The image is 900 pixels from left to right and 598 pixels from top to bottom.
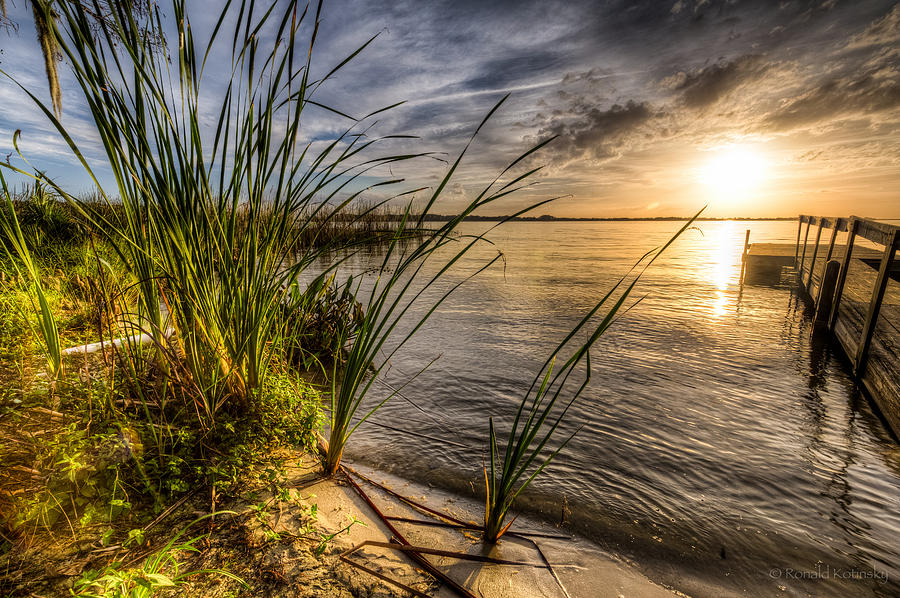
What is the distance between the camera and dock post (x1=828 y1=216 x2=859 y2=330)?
5.48 meters

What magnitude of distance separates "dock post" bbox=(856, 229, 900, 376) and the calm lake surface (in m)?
0.41

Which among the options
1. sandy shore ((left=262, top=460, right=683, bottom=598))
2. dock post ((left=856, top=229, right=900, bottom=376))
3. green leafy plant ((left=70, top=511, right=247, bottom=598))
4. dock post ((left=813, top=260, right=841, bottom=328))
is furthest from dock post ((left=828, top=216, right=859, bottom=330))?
green leafy plant ((left=70, top=511, right=247, bottom=598))

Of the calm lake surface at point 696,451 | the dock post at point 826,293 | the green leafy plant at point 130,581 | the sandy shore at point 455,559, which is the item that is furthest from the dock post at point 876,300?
the green leafy plant at point 130,581

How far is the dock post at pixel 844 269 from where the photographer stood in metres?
5.48

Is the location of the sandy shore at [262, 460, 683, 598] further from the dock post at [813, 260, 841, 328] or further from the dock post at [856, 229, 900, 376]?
the dock post at [813, 260, 841, 328]

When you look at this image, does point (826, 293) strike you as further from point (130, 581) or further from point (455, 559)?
point (130, 581)

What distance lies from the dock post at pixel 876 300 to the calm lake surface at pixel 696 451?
41 centimetres

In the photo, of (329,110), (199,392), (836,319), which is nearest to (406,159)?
(329,110)

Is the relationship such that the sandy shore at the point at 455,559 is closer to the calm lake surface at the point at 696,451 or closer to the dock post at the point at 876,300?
the calm lake surface at the point at 696,451

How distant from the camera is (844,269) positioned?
580 centimetres

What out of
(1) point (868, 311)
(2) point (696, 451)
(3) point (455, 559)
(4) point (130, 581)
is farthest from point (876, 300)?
(4) point (130, 581)

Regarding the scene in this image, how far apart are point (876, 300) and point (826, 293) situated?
3.35 m

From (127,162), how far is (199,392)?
97 cm

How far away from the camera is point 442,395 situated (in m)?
4.11
